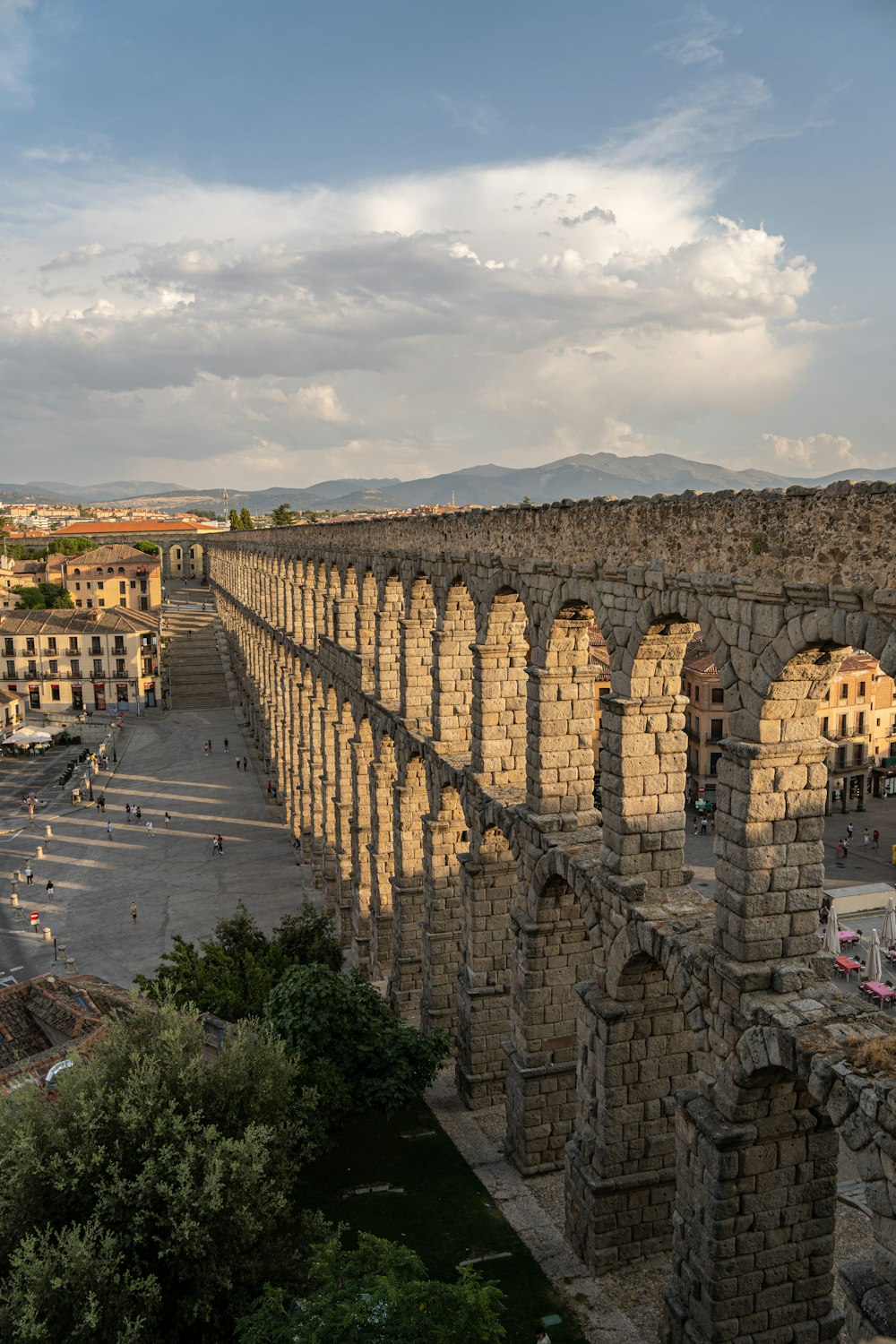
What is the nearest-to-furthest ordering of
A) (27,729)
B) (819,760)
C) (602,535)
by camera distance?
(819,760) → (602,535) → (27,729)

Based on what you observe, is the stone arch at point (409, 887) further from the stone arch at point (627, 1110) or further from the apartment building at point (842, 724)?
the apartment building at point (842, 724)

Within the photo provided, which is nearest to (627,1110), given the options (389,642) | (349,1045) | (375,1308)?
(375,1308)

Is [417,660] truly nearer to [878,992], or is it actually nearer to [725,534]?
[725,534]

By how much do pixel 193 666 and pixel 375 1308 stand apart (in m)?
97.1

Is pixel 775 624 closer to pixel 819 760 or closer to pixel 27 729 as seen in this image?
pixel 819 760

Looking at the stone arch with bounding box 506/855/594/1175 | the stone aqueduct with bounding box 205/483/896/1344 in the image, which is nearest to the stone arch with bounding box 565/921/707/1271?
the stone aqueduct with bounding box 205/483/896/1344

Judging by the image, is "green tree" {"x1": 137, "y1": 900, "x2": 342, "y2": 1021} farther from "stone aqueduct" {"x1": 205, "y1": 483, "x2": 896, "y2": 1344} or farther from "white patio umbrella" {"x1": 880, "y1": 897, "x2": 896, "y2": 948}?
"white patio umbrella" {"x1": 880, "y1": 897, "x2": 896, "y2": 948}

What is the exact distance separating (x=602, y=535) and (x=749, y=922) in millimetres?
6808

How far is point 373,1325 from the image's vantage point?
1248 cm

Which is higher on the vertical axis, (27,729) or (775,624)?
(775,624)

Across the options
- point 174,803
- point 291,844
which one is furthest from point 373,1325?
point 174,803

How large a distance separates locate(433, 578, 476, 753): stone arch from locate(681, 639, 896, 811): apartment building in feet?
113

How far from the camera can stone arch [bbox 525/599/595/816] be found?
19078 mm

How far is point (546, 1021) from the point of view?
68.4ft
